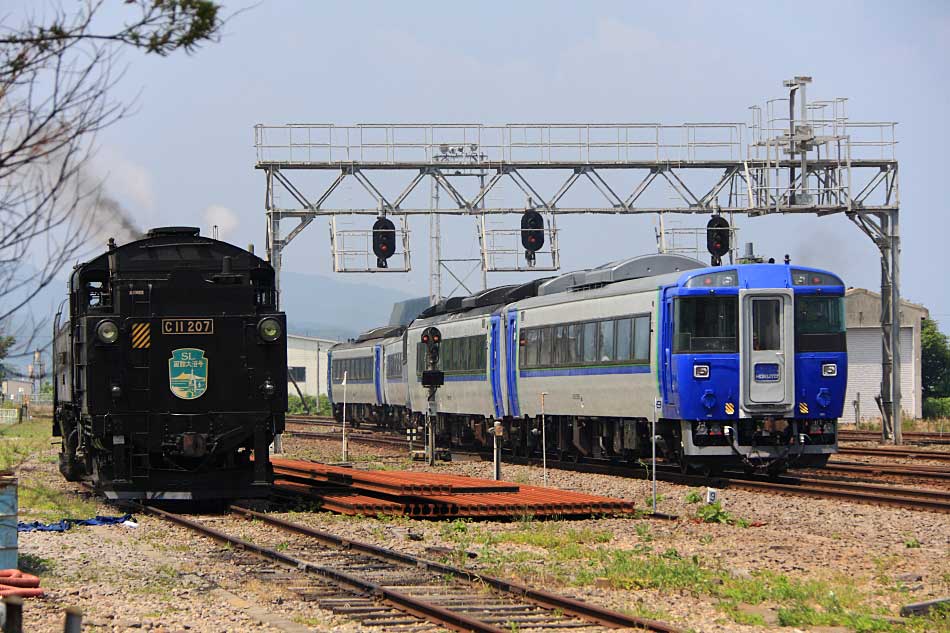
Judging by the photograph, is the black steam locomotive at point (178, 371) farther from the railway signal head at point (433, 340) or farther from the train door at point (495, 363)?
the train door at point (495, 363)

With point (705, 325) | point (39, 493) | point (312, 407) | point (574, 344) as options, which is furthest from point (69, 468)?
point (312, 407)

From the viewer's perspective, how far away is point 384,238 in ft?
111

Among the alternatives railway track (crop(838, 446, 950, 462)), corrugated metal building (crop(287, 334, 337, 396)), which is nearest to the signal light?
railway track (crop(838, 446, 950, 462))

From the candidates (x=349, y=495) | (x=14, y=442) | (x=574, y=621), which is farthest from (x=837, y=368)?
(x=14, y=442)

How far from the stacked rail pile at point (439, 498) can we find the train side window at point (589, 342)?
4324 millimetres

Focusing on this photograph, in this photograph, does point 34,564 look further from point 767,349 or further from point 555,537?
point 767,349

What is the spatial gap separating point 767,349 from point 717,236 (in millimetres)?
12618

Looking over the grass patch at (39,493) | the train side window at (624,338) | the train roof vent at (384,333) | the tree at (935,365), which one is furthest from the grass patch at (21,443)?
the tree at (935,365)

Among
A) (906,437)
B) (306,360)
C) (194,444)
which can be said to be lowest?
(906,437)

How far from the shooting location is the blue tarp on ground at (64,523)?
15.9 m

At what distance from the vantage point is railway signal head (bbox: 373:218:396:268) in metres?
33.8

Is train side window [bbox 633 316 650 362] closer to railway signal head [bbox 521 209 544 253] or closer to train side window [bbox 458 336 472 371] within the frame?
train side window [bbox 458 336 472 371]

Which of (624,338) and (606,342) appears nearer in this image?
(624,338)

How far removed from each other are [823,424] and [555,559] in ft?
31.4
